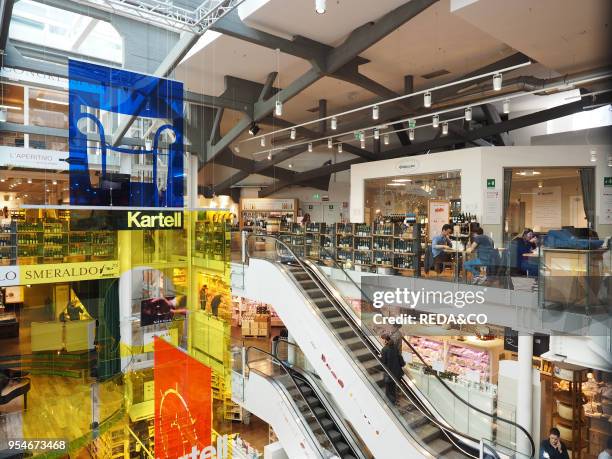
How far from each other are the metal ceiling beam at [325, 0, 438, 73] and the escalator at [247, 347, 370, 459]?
22.5 ft

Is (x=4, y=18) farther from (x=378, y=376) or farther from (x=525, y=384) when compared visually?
(x=525, y=384)

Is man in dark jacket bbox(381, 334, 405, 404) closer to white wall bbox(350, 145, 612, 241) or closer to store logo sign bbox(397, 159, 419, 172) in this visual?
white wall bbox(350, 145, 612, 241)

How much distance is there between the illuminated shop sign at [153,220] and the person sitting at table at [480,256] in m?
5.07

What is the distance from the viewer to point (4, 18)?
21.2ft

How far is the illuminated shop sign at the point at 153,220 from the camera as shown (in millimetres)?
4234

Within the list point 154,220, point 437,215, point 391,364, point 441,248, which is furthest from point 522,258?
point 154,220

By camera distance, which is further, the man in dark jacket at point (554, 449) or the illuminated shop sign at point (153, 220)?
the man in dark jacket at point (554, 449)

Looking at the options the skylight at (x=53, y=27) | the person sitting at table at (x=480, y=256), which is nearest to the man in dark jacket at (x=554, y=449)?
the person sitting at table at (x=480, y=256)

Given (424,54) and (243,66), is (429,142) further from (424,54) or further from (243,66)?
(243,66)

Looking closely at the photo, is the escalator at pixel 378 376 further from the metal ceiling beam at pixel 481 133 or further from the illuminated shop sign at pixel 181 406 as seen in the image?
the metal ceiling beam at pixel 481 133

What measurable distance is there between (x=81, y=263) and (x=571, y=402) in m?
8.71

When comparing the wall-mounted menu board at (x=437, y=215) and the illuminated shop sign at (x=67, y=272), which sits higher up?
the wall-mounted menu board at (x=437, y=215)

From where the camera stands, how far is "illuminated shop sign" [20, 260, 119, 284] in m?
5.71

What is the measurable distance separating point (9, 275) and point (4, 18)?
3.94 m
